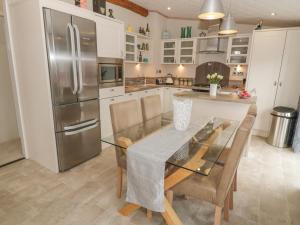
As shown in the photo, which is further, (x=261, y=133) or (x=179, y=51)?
(x=179, y=51)

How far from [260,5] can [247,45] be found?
1.12 metres

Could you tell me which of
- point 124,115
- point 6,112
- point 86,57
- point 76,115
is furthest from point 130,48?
point 6,112

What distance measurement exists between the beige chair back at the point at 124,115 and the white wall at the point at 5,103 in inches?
106

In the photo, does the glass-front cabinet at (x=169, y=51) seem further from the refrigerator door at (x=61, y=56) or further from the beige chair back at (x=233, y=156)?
the beige chair back at (x=233, y=156)

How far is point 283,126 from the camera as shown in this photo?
3473 millimetres

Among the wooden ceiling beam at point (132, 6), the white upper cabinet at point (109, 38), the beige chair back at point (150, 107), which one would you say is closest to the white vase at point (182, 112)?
the beige chair back at point (150, 107)

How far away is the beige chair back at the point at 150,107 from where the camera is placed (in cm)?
244

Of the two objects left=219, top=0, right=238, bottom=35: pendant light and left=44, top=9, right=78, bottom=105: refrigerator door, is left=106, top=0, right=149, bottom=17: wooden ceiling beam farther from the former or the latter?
left=219, top=0, right=238, bottom=35: pendant light

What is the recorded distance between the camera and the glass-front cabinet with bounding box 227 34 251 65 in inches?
167

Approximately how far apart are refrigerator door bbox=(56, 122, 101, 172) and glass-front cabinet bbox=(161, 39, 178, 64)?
3.10 meters

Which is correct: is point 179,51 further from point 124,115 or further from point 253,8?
point 124,115

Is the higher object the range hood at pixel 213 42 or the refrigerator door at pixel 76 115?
the range hood at pixel 213 42

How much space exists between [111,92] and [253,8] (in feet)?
9.63

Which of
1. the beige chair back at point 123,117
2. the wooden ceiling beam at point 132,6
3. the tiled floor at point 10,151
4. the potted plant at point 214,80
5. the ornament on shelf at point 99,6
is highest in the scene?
the wooden ceiling beam at point 132,6
